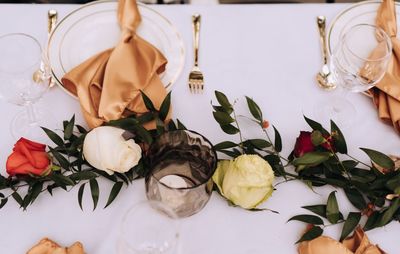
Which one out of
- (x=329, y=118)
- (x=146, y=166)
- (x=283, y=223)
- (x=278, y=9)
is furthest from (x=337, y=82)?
(x=146, y=166)

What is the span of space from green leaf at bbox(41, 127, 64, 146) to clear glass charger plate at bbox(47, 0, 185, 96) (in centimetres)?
15

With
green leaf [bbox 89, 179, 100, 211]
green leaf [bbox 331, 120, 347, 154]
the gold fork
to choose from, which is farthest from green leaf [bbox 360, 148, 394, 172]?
green leaf [bbox 89, 179, 100, 211]

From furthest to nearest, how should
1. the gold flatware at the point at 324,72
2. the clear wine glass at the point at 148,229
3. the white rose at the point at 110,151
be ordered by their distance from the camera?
the gold flatware at the point at 324,72 < the white rose at the point at 110,151 < the clear wine glass at the point at 148,229

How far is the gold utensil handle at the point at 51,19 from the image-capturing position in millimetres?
1013

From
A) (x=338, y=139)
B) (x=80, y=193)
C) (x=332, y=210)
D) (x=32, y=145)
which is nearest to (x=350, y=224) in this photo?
(x=332, y=210)

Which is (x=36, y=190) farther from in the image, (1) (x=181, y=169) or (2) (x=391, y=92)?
(2) (x=391, y=92)

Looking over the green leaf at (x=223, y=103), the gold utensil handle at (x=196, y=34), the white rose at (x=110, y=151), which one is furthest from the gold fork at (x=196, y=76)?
the white rose at (x=110, y=151)

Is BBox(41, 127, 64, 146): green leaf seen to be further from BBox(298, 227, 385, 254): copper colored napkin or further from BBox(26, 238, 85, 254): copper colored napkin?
BBox(298, 227, 385, 254): copper colored napkin

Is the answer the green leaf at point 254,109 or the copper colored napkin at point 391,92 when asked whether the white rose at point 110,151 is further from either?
the copper colored napkin at point 391,92

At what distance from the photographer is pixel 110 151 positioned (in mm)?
771

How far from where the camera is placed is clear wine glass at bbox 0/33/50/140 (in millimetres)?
848

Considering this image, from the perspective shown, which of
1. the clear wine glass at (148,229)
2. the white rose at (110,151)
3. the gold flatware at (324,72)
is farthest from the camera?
the gold flatware at (324,72)

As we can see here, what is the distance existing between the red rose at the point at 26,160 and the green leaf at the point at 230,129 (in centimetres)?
34

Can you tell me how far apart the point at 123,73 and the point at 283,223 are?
0.44m
